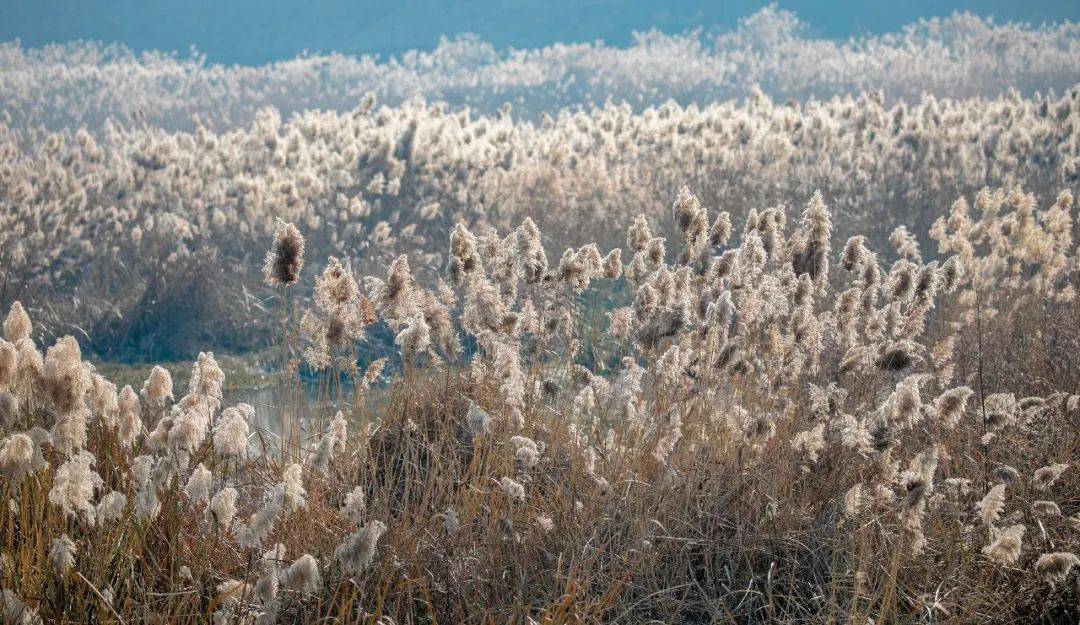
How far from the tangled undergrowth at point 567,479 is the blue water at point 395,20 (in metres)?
54.3

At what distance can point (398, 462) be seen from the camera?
478 centimetres

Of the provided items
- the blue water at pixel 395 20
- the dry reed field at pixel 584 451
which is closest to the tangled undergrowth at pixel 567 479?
the dry reed field at pixel 584 451

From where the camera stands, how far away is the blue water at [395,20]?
60531mm

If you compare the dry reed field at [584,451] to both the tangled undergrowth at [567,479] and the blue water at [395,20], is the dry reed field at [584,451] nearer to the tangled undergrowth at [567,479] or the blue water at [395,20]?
the tangled undergrowth at [567,479]

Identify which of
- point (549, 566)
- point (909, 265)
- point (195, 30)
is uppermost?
point (195, 30)

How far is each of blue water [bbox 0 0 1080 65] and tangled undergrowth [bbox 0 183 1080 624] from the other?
54.3 m

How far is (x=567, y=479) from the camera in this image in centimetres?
433

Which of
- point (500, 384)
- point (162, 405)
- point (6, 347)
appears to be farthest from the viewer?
point (500, 384)

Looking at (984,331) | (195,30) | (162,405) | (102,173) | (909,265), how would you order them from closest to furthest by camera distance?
(162,405) → (909,265) → (984,331) → (102,173) → (195,30)

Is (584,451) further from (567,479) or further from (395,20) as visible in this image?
(395,20)

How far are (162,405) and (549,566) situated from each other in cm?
160

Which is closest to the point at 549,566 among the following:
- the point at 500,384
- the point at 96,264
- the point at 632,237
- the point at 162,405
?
the point at 500,384

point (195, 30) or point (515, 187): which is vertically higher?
point (195, 30)

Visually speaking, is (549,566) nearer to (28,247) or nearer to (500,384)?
(500,384)
